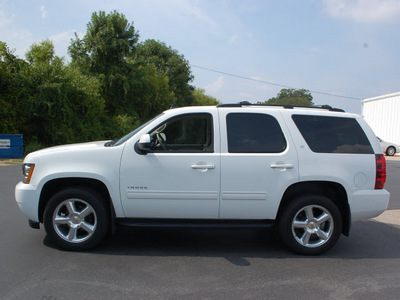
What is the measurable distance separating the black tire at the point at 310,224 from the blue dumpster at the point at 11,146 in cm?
1623

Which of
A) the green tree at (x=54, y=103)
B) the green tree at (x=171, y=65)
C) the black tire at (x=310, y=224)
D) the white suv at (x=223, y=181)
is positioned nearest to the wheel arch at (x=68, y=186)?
the white suv at (x=223, y=181)

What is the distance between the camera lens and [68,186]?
454 centimetres

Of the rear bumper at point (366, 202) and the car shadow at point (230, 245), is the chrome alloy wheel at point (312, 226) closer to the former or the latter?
the car shadow at point (230, 245)

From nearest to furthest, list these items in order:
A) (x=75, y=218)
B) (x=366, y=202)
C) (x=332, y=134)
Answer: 1. (x=75, y=218)
2. (x=366, y=202)
3. (x=332, y=134)

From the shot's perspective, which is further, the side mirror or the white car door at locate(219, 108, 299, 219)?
the white car door at locate(219, 108, 299, 219)

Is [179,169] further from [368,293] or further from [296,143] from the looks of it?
[368,293]

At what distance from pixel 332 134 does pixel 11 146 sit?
16.7 meters

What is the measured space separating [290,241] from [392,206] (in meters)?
4.58

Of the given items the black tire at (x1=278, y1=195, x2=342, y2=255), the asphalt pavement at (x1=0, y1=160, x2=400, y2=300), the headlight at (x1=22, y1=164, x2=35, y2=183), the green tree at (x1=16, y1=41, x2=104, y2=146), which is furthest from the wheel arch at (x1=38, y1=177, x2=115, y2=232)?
the green tree at (x1=16, y1=41, x2=104, y2=146)

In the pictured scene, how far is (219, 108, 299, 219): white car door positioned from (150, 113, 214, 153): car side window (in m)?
0.41

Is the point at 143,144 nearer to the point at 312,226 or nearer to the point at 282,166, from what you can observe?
the point at 282,166

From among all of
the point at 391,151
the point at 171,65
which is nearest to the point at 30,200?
the point at 391,151

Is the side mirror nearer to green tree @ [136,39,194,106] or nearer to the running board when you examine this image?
the running board

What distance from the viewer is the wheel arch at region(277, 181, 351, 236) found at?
460 centimetres
